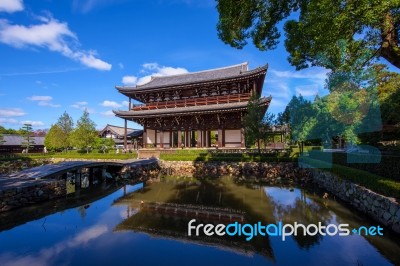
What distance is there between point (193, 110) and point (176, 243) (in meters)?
20.1

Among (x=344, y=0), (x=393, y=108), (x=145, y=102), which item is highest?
(x=145, y=102)

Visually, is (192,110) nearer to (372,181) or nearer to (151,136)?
(151,136)

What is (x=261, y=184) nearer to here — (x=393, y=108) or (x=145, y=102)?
(x=393, y=108)

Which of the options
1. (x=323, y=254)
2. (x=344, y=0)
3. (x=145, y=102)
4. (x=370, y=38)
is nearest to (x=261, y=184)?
(x=323, y=254)

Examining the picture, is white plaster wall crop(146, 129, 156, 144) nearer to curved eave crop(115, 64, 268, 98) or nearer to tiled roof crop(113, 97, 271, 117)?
tiled roof crop(113, 97, 271, 117)

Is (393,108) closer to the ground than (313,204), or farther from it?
farther from it

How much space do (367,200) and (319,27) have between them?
6636 millimetres

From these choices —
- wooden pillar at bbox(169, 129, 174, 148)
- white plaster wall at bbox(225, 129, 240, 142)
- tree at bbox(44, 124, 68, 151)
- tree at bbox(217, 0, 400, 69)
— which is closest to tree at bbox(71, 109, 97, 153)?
tree at bbox(44, 124, 68, 151)

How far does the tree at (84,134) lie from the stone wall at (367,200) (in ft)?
102

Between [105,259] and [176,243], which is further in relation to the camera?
[176,243]

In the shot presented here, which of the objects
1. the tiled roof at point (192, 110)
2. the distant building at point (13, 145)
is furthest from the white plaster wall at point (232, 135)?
the distant building at point (13, 145)

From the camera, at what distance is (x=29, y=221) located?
28.7 feet

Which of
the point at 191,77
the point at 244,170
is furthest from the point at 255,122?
the point at 191,77

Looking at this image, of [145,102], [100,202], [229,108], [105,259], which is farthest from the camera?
[145,102]
